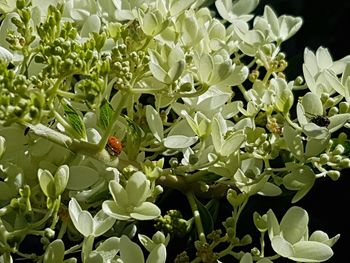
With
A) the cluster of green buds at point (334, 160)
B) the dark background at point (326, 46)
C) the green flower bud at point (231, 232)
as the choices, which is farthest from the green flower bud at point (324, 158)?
the dark background at point (326, 46)

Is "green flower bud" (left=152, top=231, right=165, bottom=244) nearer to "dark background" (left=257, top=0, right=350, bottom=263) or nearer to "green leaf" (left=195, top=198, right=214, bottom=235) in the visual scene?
"green leaf" (left=195, top=198, right=214, bottom=235)

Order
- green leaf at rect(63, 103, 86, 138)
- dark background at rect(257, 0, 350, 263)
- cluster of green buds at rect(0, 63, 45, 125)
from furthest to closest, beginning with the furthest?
dark background at rect(257, 0, 350, 263), green leaf at rect(63, 103, 86, 138), cluster of green buds at rect(0, 63, 45, 125)

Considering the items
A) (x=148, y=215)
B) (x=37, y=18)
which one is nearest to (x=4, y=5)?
(x=37, y=18)

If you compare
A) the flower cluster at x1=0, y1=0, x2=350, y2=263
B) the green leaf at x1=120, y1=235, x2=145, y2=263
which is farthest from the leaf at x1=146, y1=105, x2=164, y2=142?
the green leaf at x1=120, y1=235, x2=145, y2=263

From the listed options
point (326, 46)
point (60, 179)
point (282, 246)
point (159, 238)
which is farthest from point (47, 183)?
point (326, 46)

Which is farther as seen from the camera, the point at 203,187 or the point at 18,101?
the point at 203,187

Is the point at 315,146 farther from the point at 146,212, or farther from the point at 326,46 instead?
the point at 326,46

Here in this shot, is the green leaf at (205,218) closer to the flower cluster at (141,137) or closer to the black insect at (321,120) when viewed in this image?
the flower cluster at (141,137)

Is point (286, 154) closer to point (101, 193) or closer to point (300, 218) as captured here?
point (300, 218)
